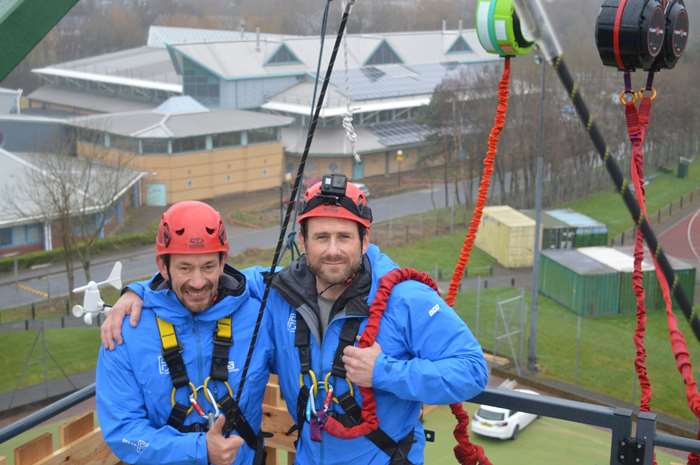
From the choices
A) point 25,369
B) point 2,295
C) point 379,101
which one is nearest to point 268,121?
point 379,101

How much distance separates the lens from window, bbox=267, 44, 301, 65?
52.2m

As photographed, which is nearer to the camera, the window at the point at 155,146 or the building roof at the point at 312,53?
the window at the point at 155,146

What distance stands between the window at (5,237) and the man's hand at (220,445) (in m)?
32.1

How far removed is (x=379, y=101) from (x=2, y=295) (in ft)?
82.1

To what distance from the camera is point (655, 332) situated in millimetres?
24875

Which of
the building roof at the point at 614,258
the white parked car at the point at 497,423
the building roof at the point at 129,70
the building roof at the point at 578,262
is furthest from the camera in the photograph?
the building roof at the point at 129,70

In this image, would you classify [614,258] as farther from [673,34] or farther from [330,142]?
[673,34]

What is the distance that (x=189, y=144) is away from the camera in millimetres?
41250

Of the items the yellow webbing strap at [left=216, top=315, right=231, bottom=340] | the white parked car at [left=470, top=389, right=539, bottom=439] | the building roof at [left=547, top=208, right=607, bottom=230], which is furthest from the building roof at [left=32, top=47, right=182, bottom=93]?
the yellow webbing strap at [left=216, top=315, right=231, bottom=340]

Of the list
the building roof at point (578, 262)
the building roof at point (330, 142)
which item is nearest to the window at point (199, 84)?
the building roof at point (330, 142)

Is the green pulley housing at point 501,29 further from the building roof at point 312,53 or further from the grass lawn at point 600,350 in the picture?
the building roof at point 312,53

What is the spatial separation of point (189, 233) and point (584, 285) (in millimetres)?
23739

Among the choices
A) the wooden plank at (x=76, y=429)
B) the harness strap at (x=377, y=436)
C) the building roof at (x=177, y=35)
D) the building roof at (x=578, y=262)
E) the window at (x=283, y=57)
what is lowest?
the building roof at (x=578, y=262)

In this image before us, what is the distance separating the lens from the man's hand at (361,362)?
3.35 meters
